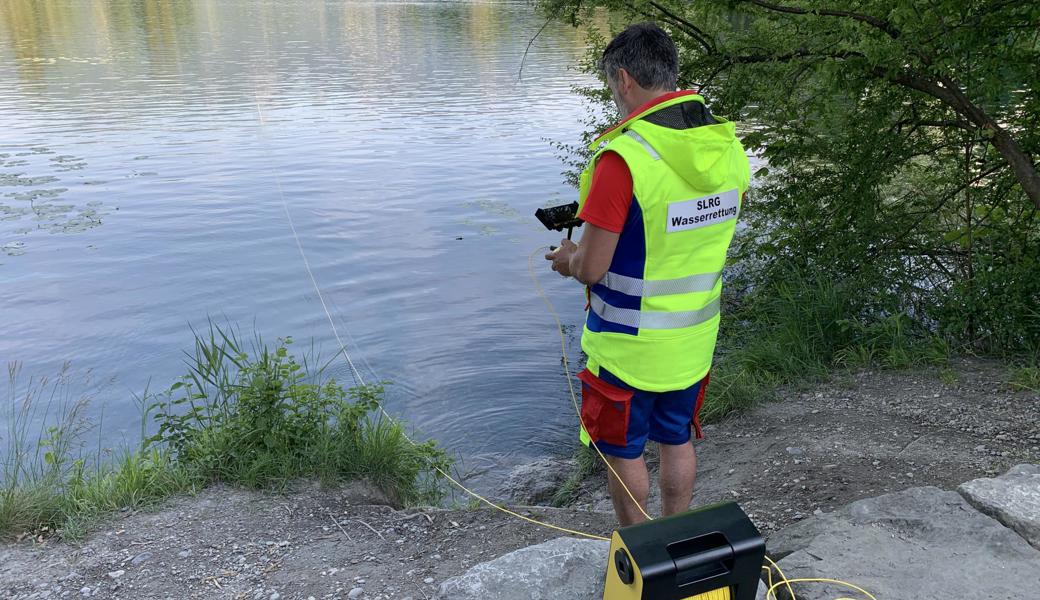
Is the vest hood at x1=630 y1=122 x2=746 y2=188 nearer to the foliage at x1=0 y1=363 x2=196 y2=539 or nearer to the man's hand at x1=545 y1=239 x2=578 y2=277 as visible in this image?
the man's hand at x1=545 y1=239 x2=578 y2=277

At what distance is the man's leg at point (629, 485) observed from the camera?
328cm

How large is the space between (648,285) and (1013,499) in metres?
1.68

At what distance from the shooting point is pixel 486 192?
13.0 metres

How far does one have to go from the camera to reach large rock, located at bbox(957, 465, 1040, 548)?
122 inches

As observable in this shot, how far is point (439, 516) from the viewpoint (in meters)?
4.43

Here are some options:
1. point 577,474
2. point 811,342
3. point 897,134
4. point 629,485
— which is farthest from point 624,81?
point 897,134

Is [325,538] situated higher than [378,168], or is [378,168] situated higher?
[378,168]

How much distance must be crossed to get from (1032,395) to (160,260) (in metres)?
8.86

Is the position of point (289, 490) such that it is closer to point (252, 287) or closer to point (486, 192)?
point (252, 287)

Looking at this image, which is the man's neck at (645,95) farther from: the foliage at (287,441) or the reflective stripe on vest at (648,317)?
the foliage at (287,441)

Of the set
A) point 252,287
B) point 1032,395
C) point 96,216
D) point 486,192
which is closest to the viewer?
point 1032,395

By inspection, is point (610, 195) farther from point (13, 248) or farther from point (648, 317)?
point (13, 248)

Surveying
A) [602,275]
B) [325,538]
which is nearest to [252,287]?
[325,538]

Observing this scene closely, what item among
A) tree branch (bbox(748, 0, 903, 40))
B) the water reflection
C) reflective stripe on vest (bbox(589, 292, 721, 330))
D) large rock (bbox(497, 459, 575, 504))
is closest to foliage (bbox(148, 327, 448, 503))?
large rock (bbox(497, 459, 575, 504))
